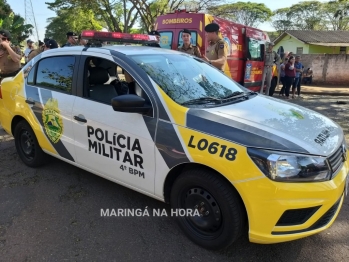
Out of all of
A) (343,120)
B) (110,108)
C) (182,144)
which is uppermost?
(110,108)

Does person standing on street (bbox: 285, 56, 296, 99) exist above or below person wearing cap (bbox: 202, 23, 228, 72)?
below

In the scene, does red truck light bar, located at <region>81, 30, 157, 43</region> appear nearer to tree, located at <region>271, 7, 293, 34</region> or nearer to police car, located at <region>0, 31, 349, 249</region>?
police car, located at <region>0, 31, 349, 249</region>

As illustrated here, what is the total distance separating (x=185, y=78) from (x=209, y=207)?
129 centimetres

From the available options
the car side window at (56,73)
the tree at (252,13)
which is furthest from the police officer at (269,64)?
the tree at (252,13)

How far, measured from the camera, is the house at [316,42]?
2886cm

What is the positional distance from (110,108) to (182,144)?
870 millimetres

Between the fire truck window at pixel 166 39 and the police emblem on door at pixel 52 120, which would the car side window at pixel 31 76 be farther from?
the fire truck window at pixel 166 39

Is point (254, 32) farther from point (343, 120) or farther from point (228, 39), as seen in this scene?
point (343, 120)

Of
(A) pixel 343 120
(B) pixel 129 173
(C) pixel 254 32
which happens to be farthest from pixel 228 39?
(B) pixel 129 173

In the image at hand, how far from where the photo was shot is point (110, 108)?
291 cm

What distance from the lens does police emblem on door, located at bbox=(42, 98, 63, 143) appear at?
3.41 metres

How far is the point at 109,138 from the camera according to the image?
9.61 ft

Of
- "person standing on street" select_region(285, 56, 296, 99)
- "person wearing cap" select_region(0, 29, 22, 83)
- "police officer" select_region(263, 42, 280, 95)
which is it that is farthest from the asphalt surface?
"person standing on street" select_region(285, 56, 296, 99)

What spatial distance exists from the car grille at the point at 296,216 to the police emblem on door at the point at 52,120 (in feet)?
8.03
